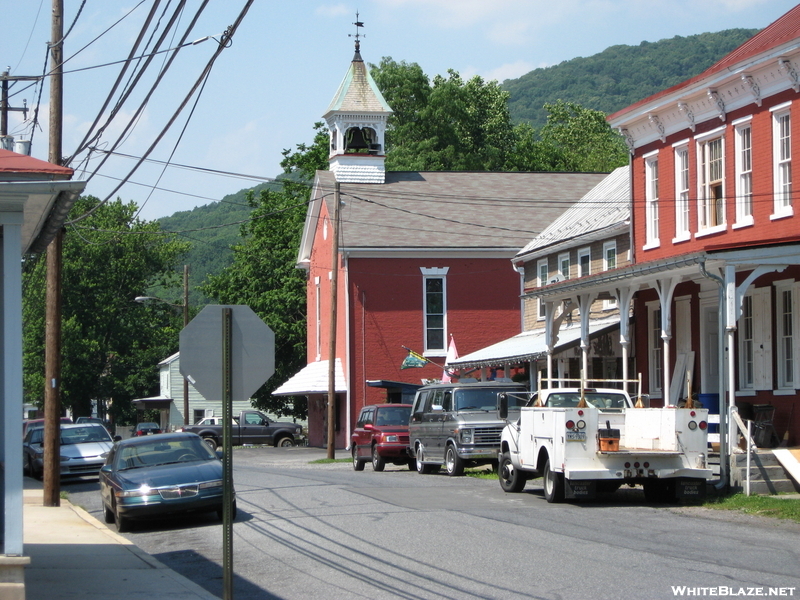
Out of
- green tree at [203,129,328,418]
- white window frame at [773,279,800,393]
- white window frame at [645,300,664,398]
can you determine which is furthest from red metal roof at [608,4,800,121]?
green tree at [203,129,328,418]

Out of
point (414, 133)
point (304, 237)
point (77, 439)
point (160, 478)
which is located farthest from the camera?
point (414, 133)

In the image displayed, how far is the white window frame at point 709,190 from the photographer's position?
23891 millimetres

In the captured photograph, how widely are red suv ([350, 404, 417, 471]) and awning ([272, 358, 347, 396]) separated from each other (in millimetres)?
12758

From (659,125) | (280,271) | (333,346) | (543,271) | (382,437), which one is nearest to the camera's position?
(659,125)

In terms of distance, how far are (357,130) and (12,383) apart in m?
38.3

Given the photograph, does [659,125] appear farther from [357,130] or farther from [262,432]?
[262,432]

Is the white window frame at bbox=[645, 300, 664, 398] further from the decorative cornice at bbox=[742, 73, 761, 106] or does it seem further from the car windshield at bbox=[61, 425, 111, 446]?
the car windshield at bbox=[61, 425, 111, 446]

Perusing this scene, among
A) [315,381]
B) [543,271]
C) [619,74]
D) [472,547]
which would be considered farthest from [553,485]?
[619,74]

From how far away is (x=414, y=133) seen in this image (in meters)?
67.1

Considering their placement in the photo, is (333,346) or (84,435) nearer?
(84,435)

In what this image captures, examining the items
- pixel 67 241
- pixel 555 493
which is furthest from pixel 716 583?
pixel 67 241

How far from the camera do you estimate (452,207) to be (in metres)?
45.4

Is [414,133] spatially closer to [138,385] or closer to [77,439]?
[138,385]

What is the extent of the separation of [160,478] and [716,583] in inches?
361
